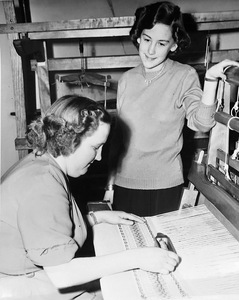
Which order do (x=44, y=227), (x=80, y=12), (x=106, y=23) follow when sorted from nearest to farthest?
(x=44, y=227), (x=106, y=23), (x=80, y=12)

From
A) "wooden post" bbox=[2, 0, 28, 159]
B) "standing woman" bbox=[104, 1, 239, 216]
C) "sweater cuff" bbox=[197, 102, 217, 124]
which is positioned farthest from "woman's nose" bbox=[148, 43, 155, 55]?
"wooden post" bbox=[2, 0, 28, 159]

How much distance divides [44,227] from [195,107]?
0.92 meters

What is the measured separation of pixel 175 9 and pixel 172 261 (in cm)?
125

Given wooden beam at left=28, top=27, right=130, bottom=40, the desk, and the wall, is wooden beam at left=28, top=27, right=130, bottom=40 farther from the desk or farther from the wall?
the desk

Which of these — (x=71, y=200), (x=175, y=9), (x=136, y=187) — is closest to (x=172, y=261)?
(x=71, y=200)

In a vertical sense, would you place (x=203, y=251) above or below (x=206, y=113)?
below

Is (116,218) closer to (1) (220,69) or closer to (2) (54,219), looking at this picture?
(2) (54,219)

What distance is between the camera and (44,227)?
1.05 metres

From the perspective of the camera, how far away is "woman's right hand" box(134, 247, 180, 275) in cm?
112

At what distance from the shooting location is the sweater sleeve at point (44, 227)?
1054 millimetres

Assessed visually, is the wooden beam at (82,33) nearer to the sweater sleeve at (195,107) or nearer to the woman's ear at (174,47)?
the woman's ear at (174,47)

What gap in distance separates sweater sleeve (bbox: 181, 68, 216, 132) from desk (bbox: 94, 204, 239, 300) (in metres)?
0.37

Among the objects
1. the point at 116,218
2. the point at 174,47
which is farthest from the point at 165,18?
the point at 116,218

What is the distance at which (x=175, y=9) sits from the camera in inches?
71.4
